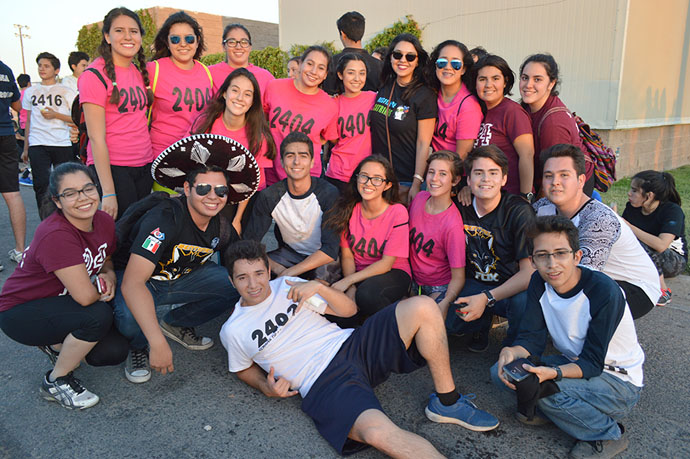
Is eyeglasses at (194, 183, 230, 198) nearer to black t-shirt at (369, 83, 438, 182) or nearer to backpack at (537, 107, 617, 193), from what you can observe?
black t-shirt at (369, 83, 438, 182)

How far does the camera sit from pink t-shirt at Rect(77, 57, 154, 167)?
3567 millimetres

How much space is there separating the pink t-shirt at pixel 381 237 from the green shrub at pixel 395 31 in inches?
368

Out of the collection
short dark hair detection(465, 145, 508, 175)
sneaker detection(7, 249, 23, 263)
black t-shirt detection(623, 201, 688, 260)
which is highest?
short dark hair detection(465, 145, 508, 175)

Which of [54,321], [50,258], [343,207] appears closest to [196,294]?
[54,321]

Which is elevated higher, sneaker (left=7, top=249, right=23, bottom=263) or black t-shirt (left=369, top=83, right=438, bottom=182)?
black t-shirt (left=369, top=83, right=438, bottom=182)

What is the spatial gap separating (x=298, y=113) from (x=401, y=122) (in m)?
0.87

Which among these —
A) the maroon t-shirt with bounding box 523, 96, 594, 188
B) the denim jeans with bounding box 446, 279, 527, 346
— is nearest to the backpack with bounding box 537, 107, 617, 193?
the maroon t-shirt with bounding box 523, 96, 594, 188

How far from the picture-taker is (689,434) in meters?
2.62

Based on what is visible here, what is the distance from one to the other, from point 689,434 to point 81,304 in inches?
134

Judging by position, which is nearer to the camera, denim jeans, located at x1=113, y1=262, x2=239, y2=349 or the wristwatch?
the wristwatch

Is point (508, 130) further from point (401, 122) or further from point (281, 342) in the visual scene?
point (281, 342)

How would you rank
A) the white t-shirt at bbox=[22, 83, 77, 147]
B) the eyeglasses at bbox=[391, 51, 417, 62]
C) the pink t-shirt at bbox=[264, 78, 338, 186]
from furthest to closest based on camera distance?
the white t-shirt at bbox=[22, 83, 77, 147]
the pink t-shirt at bbox=[264, 78, 338, 186]
the eyeglasses at bbox=[391, 51, 417, 62]

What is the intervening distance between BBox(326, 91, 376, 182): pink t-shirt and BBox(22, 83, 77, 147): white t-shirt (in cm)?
415

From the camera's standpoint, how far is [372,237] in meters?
3.71
